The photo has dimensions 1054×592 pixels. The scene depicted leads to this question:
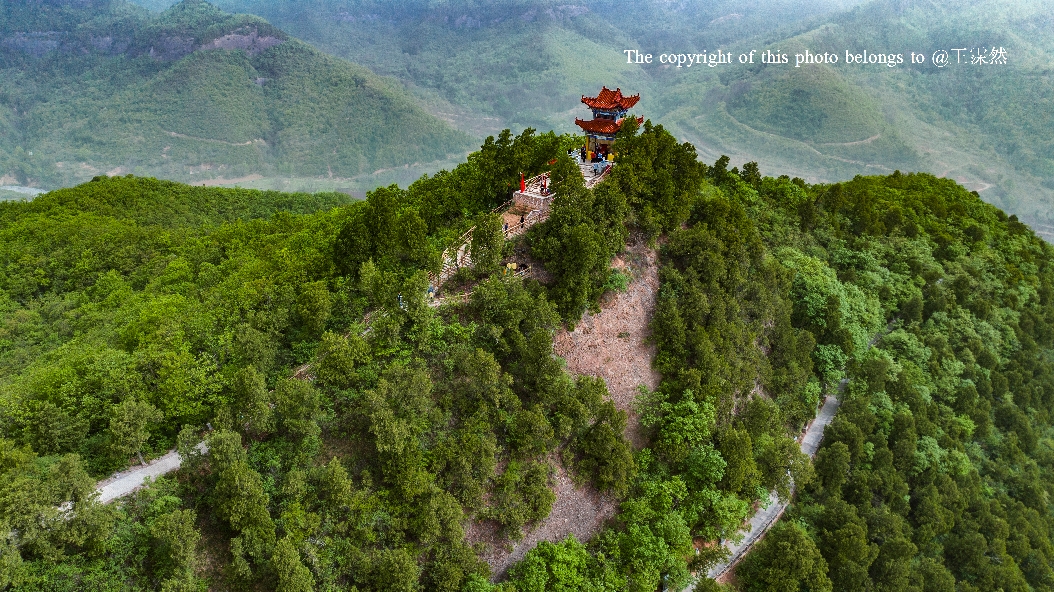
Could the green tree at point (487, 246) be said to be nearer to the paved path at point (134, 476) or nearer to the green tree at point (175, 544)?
the paved path at point (134, 476)

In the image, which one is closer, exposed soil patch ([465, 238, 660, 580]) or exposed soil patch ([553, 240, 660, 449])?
exposed soil patch ([465, 238, 660, 580])

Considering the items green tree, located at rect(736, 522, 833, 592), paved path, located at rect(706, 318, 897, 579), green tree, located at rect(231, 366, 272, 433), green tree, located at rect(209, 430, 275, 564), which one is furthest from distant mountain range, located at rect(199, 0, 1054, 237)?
green tree, located at rect(209, 430, 275, 564)

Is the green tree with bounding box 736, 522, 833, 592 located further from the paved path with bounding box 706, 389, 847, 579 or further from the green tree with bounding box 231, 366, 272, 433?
the green tree with bounding box 231, 366, 272, 433


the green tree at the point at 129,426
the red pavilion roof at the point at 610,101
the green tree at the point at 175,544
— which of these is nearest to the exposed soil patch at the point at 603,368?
the green tree at the point at 175,544

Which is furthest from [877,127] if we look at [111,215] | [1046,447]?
[111,215]

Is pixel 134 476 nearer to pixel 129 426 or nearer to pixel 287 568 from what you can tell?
pixel 129 426

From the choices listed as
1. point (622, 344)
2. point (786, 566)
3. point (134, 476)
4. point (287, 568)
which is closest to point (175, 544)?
point (287, 568)
